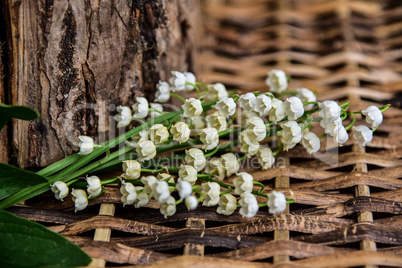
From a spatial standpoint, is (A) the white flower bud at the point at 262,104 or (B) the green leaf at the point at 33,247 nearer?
(B) the green leaf at the point at 33,247

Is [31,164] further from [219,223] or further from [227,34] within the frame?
[227,34]

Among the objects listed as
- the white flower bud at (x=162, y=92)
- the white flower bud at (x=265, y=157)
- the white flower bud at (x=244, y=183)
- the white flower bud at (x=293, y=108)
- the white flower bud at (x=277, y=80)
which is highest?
the white flower bud at (x=277, y=80)

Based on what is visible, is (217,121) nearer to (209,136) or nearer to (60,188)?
(209,136)

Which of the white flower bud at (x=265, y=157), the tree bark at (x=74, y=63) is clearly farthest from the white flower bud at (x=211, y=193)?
the tree bark at (x=74, y=63)

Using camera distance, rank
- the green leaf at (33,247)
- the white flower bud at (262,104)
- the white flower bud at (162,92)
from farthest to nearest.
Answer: the white flower bud at (162,92)
the white flower bud at (262,104)
the green leaf at (33,247)

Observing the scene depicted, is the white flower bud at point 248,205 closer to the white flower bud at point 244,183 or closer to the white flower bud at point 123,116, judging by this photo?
the white flower bud at point 244,183

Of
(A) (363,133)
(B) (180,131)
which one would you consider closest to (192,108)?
(B) (180,131)

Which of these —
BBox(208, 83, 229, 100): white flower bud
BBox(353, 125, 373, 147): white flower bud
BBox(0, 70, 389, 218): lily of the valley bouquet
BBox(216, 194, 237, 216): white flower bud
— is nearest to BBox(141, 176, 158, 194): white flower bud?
BBox(0, 70, 389, 218): lily of the valley bouquet

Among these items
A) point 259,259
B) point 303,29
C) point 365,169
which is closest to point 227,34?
point 303,29
